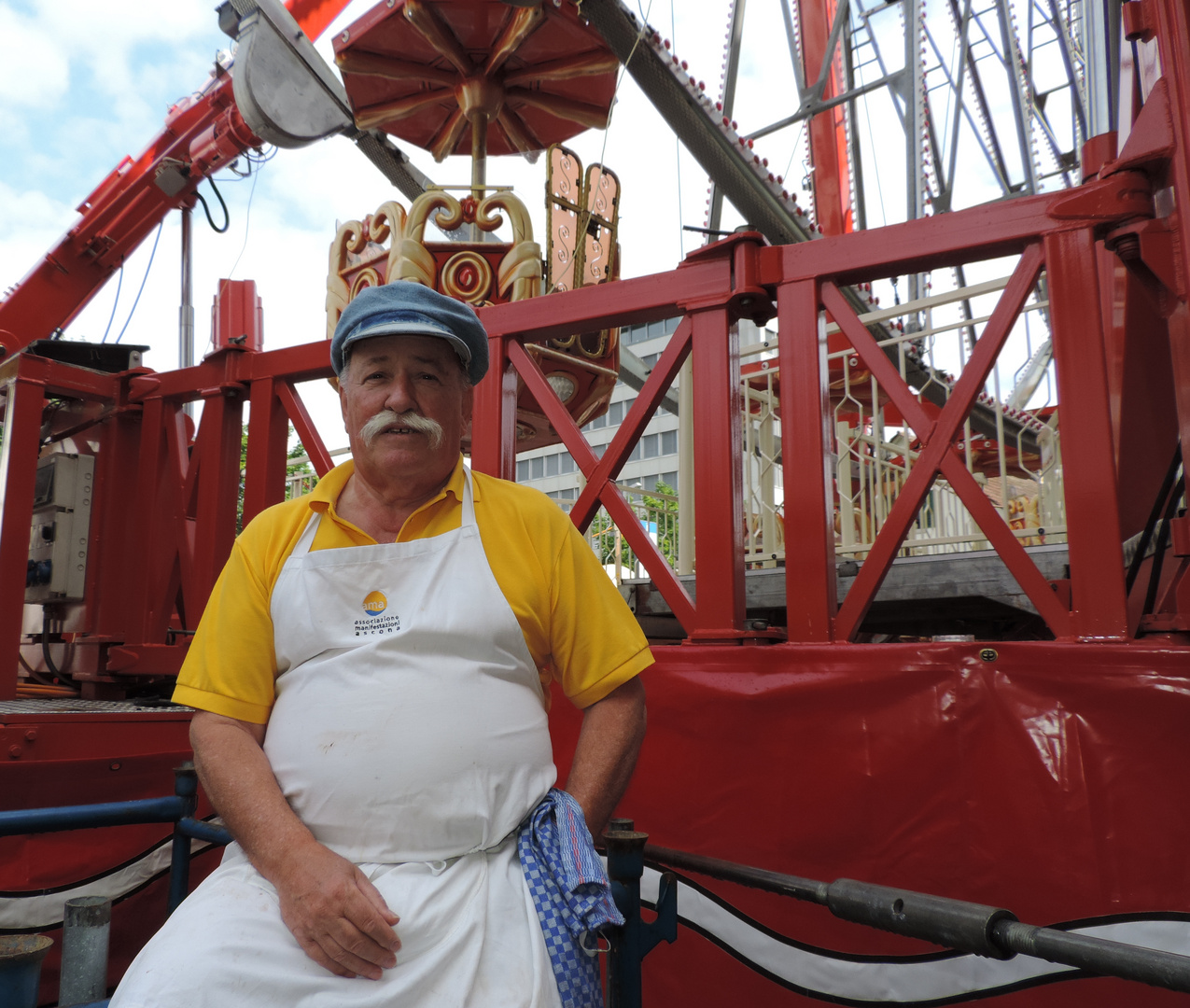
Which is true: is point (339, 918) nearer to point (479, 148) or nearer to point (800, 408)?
point (800, 408)

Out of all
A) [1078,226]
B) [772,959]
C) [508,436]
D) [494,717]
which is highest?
[1078,226]

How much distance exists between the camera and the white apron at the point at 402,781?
55.4 inches

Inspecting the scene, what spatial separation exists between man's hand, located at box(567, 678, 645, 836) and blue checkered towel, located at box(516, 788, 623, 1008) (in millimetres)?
87

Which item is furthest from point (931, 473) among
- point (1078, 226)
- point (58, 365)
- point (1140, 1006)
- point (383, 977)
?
point (58, 365)

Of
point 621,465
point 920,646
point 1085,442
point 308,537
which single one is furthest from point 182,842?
point 1085,442

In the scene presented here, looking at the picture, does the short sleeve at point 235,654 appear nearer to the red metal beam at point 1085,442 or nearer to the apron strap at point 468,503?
the apron strap at point 468,503

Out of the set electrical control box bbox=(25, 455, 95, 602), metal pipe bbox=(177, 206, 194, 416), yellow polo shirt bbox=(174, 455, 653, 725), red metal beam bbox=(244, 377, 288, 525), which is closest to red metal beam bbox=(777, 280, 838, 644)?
yellow polo shirt bbox=(174, 455, 653, 725)

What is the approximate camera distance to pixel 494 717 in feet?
5.50

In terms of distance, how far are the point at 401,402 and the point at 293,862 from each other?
93 cm

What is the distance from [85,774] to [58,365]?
2.26 meters

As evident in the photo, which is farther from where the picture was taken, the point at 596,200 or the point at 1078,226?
the point at 596,200

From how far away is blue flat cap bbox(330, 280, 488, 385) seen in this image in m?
1.88

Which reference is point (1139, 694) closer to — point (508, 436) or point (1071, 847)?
point (1071, 847)

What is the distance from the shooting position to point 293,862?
1.50 meters
